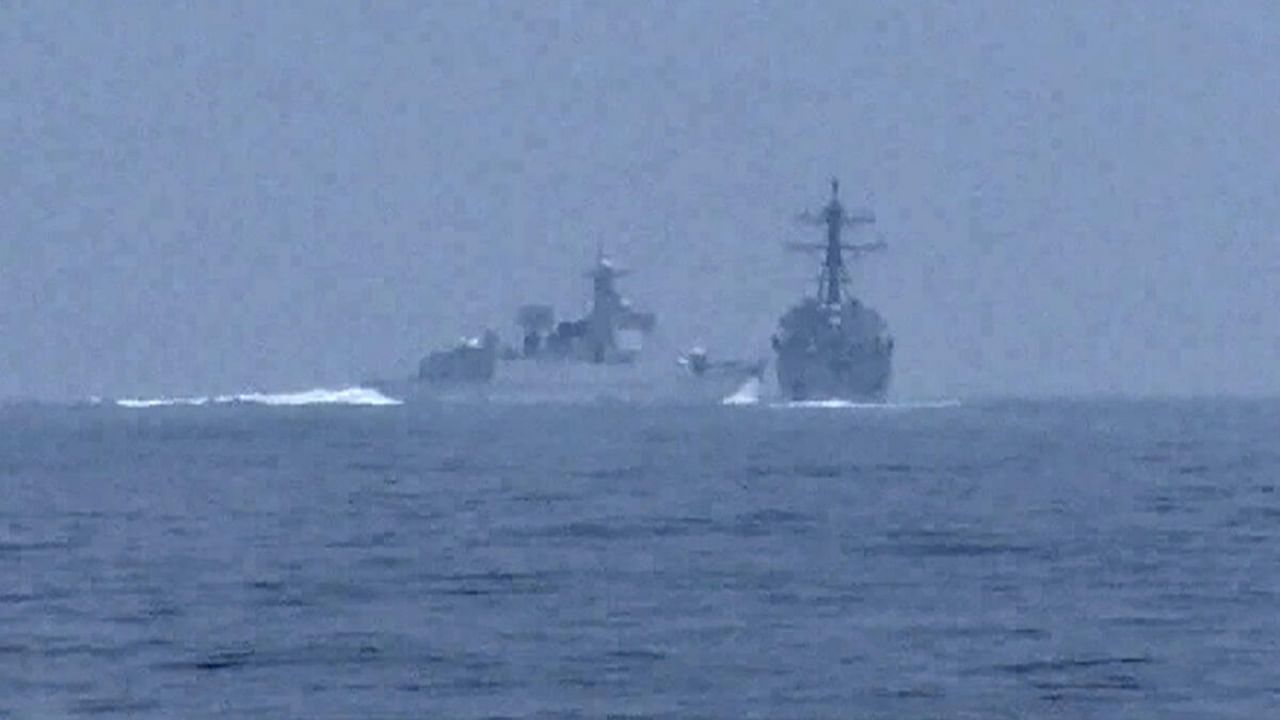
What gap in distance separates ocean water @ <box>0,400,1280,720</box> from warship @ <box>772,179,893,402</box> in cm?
10320

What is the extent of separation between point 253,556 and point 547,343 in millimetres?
139354

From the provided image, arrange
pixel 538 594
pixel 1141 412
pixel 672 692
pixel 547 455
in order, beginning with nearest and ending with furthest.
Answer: pixel 672 692
pixel 538 594
pixel 547 455
pixel 1141 412

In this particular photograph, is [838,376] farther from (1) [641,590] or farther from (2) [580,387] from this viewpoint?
(1) [641,590]

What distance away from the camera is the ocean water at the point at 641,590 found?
27.9m

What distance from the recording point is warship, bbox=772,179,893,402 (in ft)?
581

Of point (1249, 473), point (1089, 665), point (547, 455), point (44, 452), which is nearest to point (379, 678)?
point (1089, 665)

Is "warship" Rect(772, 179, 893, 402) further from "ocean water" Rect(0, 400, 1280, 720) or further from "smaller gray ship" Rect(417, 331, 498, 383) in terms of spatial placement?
"ocean water" Rect(0, 400, 1280, 720)

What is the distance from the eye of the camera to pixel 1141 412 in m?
159

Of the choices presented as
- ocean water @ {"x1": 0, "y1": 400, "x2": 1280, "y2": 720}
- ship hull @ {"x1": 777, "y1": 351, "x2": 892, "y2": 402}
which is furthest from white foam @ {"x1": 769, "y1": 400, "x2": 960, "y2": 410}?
ocean water @ {"x1": 0, "y1": 400, "x2": 1280, "y2": 720}

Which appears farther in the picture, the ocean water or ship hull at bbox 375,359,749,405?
ship hull at bbox 375,359,749,405

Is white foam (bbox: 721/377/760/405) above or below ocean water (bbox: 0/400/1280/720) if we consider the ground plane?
above

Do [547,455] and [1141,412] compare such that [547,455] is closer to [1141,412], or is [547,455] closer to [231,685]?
[231,685]

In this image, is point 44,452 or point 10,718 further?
point 44,452

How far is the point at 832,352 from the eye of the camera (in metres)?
177
